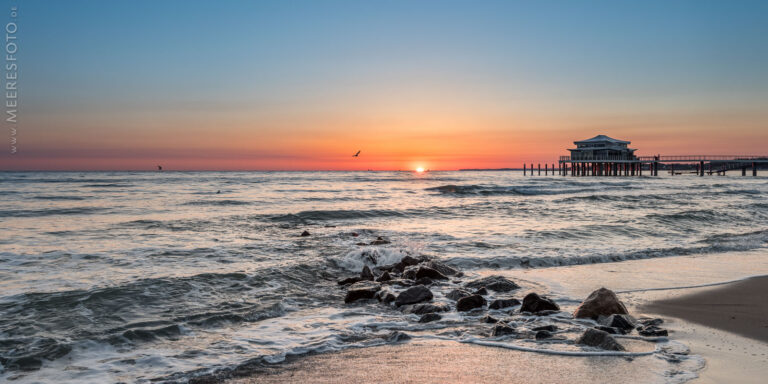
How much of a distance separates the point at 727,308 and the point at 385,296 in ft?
16.7

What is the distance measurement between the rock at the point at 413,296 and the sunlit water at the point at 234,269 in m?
0.28

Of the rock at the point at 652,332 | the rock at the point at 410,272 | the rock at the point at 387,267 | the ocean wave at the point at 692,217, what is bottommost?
the rock at the point at 387,267

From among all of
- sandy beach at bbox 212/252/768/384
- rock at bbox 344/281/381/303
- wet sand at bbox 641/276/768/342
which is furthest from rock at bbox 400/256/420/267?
sandy beach at bbox 212/252/768/384

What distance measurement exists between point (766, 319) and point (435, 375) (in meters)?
5.13

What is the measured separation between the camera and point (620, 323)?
20.0 feet

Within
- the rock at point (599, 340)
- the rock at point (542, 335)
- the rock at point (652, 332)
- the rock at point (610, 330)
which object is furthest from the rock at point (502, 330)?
the rock at point (652, 332)

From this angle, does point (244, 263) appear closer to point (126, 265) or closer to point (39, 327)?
point (126, 265)

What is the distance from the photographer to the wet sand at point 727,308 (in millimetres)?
6309

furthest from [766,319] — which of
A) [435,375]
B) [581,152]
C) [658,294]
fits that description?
[581,152]

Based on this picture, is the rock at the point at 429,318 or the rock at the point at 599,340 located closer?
the rock at the point at 599,340

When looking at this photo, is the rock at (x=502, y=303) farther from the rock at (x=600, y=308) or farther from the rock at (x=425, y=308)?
the rock at (x=600, y=308)

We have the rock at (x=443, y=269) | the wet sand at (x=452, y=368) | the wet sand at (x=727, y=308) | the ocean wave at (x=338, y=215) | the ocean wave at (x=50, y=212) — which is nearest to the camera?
the wet sand at (x=452, y=368)

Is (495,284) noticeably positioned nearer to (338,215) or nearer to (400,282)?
(400,282)

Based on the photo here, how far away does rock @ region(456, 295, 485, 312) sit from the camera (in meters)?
7.16
